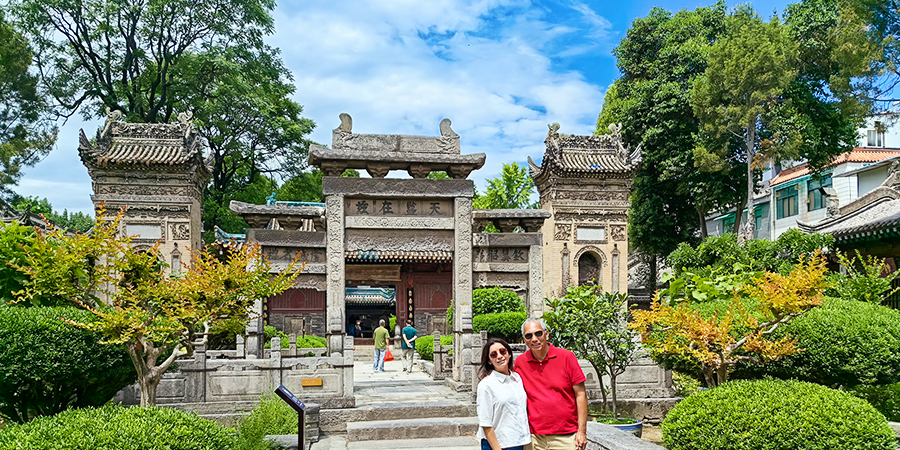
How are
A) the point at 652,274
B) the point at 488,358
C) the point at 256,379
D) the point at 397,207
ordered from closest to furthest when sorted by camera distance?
1. the point at 488,358
2. the point at 256,379
3. the point at 397,207
4. the point at 652,274

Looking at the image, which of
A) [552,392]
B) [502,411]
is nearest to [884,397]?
[552,392]

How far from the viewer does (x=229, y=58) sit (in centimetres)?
2794

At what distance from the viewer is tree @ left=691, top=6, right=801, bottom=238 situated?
72.5ft

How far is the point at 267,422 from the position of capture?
353 inches

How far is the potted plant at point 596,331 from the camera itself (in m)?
10.2

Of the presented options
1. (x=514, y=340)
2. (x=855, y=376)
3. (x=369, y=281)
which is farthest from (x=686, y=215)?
(x=855, y=376)

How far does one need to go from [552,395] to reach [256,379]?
691 cm

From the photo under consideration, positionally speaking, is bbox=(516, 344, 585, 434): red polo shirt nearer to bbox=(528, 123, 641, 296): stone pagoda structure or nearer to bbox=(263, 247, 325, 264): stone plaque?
bbox=(263, 247, 325, 264): stone plaque

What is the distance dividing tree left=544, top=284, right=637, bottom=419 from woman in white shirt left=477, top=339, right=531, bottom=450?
5.65m

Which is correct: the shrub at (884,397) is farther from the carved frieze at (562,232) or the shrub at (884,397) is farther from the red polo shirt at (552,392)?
the carved frieze at (562,232)

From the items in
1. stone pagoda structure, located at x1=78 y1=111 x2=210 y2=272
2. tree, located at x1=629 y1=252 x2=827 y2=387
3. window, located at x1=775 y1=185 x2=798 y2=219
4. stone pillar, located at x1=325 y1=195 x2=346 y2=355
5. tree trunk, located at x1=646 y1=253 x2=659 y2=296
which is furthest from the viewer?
window, located at x1=775 y1=185 x2=798 y2=219

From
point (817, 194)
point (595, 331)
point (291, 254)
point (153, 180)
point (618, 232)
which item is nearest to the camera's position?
point (595, 331)

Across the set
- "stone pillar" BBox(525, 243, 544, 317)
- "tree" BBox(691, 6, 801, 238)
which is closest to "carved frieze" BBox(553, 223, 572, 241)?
"tree" BBox(691, 6, 801, 238)

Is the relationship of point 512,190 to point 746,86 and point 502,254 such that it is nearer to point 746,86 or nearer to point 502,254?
point 746,86
